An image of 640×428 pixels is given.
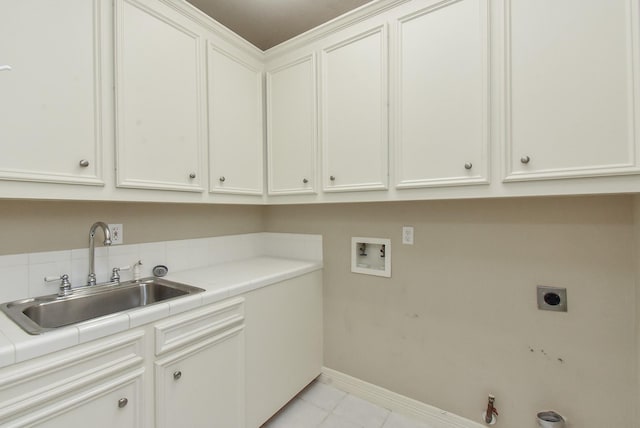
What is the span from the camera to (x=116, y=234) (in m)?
1.60

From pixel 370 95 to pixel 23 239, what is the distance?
1812 millimetres

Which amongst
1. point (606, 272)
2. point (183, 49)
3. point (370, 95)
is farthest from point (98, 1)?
point (606, 272)

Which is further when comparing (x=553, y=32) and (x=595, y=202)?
(x=595, y=202)

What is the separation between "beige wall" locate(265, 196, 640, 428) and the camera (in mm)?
1355

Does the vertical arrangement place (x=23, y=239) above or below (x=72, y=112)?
below

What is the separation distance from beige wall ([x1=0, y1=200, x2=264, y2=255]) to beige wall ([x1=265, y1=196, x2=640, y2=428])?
0.85m

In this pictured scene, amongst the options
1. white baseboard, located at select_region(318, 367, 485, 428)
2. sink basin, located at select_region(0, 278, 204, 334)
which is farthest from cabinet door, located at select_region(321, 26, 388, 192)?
white baseboard, located at select_region(318, 367, 485, 428)

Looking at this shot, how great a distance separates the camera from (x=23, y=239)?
1312mm

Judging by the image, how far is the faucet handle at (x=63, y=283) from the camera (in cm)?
136

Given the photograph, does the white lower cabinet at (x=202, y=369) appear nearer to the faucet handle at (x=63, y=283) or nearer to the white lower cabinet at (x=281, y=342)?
A: the white lower cabinet at (x=281, y=342)

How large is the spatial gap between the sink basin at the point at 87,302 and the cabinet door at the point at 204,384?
274 mm

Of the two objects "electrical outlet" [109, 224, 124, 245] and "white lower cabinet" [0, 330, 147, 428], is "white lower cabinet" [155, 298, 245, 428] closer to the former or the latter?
"white lower cabinet" [0, 330, 147, 428]

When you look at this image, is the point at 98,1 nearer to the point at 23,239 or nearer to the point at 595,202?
the point at 23,239

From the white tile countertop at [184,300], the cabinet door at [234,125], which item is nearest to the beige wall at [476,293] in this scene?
the white tile countertop at [184,300]
